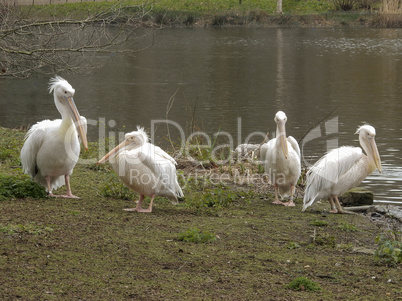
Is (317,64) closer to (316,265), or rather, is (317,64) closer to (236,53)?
(236,53)

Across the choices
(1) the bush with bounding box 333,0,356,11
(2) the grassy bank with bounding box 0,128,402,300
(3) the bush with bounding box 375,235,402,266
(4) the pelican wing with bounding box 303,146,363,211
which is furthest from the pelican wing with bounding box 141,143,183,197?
(1) the bush with bounding box 333,0,356,11

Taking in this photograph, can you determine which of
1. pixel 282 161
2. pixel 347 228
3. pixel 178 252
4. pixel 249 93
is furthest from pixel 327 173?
pixel 249 93

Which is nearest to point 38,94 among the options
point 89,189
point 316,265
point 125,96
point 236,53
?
point 125,96

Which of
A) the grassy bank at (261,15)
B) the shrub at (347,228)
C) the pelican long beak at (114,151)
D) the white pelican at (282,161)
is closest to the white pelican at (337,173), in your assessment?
the white pelican at (282,161)

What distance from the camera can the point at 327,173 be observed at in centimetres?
708

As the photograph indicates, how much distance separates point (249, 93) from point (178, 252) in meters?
14.1

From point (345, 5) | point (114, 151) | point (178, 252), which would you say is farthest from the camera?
point (345, 5)

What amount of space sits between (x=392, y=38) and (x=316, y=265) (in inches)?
1130

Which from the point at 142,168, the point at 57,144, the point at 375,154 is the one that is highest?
the point at 57,144

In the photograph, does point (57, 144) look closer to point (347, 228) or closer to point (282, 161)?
point (282, 161)

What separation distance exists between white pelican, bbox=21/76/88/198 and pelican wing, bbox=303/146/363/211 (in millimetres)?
2711

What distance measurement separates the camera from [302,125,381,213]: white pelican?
710 cm

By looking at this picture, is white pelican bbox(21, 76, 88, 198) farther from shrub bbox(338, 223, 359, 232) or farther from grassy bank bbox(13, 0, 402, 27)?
grassy bank bbox(13, 0, 402, 27)

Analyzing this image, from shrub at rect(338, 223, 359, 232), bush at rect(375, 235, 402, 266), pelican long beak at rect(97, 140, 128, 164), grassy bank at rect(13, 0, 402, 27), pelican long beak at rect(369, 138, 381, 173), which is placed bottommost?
shrub at rect(338, 223, 359, 232)
